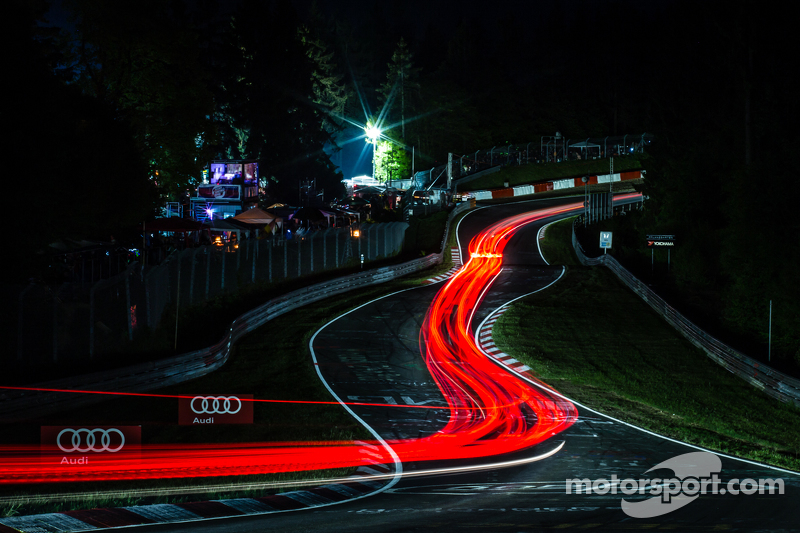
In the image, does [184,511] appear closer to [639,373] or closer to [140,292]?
[140,292]

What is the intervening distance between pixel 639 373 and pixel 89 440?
1955 cm

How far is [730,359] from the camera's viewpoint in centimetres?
2858

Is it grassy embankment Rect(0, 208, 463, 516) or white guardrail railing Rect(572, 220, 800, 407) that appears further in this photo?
white guardrail railing Rect(572, 220, 800, 407)

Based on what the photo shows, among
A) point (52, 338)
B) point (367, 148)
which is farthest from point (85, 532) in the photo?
point (367, 148)

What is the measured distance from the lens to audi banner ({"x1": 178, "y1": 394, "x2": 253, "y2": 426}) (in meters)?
17.6

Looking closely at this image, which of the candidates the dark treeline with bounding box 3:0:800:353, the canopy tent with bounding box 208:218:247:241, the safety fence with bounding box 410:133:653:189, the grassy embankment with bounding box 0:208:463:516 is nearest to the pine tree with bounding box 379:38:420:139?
the dark treeline with bounding box 3:0:800:353

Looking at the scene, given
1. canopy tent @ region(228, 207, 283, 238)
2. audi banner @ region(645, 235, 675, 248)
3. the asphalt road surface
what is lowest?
the asphalt road surface

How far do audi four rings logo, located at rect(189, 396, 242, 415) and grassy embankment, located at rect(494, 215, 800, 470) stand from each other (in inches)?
424

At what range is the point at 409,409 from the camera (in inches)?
814

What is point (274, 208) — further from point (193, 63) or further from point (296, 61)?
point (296, 61)

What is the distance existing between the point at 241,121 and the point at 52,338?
70.6 meters

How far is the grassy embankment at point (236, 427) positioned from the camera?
12.3 meters

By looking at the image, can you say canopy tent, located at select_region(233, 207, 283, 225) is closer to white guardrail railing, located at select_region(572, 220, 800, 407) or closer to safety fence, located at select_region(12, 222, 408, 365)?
safety fence, located at select_region(12, 222, 408, 365)

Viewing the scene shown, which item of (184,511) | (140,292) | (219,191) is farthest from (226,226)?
(184,511)
